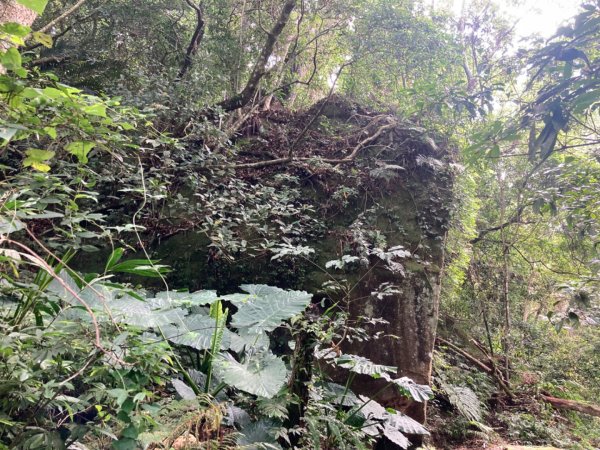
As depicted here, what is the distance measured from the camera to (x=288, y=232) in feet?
12.5

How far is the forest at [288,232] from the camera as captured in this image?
142cm

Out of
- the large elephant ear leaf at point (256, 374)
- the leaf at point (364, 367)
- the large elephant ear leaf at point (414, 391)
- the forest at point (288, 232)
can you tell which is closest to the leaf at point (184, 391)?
the forest at point (288, 232)

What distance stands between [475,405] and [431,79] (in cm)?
464

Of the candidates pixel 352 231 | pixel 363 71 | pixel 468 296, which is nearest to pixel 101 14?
pixel 363 71

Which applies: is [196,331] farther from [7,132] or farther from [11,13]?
[11,13]

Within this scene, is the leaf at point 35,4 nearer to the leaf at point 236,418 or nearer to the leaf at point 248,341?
the leaf at point 248,341

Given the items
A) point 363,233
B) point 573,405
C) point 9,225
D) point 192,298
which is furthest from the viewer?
point 573,405

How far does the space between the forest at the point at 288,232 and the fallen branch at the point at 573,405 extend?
29 millimetres

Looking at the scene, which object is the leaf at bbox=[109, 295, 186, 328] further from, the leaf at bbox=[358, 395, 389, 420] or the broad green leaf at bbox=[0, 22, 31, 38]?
the leaf at bbox=[358, 395, 389, 420]

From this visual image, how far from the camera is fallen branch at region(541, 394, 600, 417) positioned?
15.6ft

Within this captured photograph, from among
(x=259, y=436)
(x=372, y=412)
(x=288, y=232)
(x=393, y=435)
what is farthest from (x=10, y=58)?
(x=288, y=232)

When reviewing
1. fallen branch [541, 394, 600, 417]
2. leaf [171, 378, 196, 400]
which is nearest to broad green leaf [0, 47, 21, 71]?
leaf [171, 378, 196, 400]

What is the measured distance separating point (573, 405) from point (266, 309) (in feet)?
17.9

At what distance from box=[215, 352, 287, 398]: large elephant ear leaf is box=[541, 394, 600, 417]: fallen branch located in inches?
207
